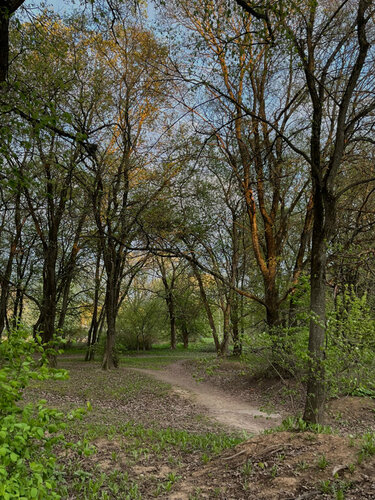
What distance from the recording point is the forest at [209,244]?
148 inches

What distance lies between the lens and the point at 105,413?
8062 millimetres

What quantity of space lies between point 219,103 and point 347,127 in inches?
188

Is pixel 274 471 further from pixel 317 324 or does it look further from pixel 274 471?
pixel 317 324

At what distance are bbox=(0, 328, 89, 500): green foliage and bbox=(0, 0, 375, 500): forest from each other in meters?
0.02

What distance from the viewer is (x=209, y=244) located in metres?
17.0

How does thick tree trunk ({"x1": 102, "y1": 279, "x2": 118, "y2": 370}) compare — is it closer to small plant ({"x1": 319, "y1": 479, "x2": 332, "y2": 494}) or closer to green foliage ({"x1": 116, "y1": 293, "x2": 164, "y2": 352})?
small plant ({"x1": 319, "y1": 479, "x2": 332, "y2": 494})

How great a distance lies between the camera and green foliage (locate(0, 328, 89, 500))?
1878mm

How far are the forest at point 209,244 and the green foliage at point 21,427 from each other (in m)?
0.02

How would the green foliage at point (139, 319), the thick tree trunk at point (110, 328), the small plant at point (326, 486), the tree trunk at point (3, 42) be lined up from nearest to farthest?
1. the small plant at point (326, 486)
2. the tree trunk at point (3, 42)
3. the thick tree trunk at point (110, 328)
4. the green foliage at point (139, 319)

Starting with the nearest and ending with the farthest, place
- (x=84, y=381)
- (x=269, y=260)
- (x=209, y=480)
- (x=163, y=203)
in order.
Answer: (x=209, y=480)
(x=269, y=260)
(x=84, y=381)
(x=163, y=203)

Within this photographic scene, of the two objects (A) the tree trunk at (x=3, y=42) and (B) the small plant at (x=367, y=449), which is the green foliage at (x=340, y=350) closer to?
(B) the small plant at (x=367, y=449)

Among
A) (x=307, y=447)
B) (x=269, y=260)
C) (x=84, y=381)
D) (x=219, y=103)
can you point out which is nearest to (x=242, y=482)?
(x=307, y=447)

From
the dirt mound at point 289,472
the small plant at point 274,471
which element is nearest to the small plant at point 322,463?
the dirt mound at point 289,472

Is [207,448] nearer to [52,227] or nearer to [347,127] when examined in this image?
[347,127]
